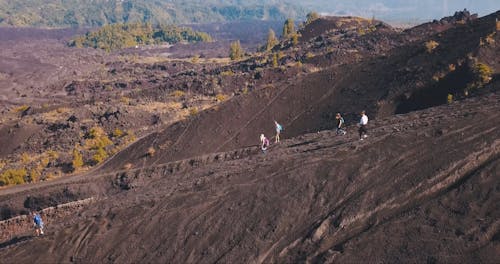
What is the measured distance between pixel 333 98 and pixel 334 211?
25.5 m

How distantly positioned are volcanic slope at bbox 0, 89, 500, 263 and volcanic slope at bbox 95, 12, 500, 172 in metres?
15.0

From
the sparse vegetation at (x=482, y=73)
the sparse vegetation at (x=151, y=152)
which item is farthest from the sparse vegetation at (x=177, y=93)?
the sparse vegetation at (x=482, y=73)

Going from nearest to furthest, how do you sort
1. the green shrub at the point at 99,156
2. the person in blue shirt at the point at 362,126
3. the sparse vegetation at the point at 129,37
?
the person in blue shirt at the point at 362,126
the green shrub at the point at 99,156
the sparse vegetation at the point at 129,37

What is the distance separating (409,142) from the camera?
17.5 meters

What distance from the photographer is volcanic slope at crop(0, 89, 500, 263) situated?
12742 millimetres

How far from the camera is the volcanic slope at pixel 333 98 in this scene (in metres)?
34.5

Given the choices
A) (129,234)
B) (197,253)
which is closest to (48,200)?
(129,234)

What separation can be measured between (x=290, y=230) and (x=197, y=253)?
301cm

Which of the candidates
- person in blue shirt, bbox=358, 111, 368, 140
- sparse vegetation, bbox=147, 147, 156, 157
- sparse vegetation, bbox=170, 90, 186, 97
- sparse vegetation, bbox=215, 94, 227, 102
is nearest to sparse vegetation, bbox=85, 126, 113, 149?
sparse vegetation, bbox=147, 147, 156, 157

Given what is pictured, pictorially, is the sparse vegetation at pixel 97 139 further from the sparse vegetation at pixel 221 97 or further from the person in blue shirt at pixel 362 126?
the person in blue shirt at pixel 362 126

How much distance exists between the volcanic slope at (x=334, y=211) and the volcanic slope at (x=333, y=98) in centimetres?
1504

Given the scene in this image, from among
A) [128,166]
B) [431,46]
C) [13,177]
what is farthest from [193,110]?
[431,46]

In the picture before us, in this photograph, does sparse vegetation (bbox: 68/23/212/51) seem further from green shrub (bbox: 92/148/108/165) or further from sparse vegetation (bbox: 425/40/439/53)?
sparse vegetation (bbox: 425/40/439/53)

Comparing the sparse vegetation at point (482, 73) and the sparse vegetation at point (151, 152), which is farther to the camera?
the sparse vegetation at point (151, 152)
